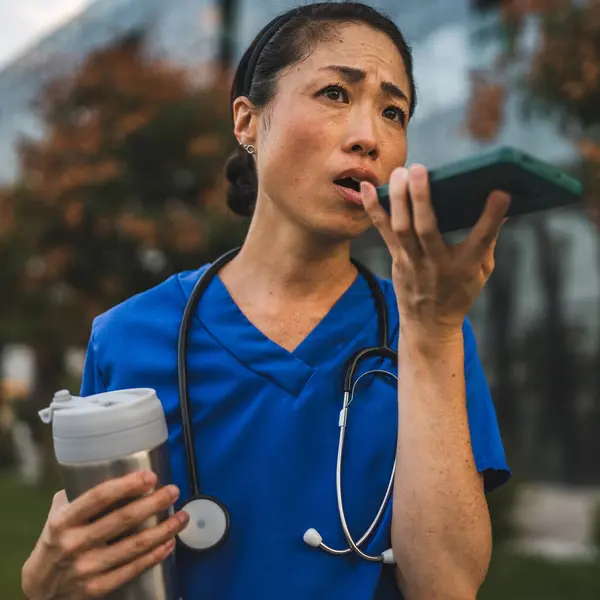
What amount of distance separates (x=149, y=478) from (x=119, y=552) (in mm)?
126

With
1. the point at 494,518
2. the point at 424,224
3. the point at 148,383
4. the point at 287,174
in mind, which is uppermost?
the point at 287,174

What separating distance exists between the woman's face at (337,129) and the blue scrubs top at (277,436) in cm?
24

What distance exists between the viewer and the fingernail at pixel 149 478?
1.37 m

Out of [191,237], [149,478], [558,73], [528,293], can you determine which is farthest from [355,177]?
[528,293]

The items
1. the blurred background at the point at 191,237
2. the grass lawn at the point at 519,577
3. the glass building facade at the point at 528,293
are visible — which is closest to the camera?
the grass lawn at the point at 519,577

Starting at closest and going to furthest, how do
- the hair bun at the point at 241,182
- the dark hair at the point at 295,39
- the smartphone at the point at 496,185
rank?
the smartphone at the point at 496,185 → the dark hair at the point at 295,39 → the hair bun at the point at 241,182

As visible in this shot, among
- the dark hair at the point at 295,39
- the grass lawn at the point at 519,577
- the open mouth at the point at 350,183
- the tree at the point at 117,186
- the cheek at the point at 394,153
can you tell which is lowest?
the grass lawn at the point at 519,577

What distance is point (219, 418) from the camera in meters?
1.72

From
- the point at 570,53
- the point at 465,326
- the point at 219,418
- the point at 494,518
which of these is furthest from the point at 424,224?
the point at 494,518

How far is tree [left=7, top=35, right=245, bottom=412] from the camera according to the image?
31.2 feet

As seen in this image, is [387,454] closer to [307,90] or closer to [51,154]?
[307,90]

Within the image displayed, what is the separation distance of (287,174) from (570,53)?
3865mm

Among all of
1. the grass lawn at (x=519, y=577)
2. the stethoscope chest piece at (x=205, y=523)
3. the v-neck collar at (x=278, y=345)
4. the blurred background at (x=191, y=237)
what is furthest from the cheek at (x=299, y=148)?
the blurred background at (x=191, y=237)

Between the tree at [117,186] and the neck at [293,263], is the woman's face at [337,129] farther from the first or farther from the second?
the tree at [117,186]
